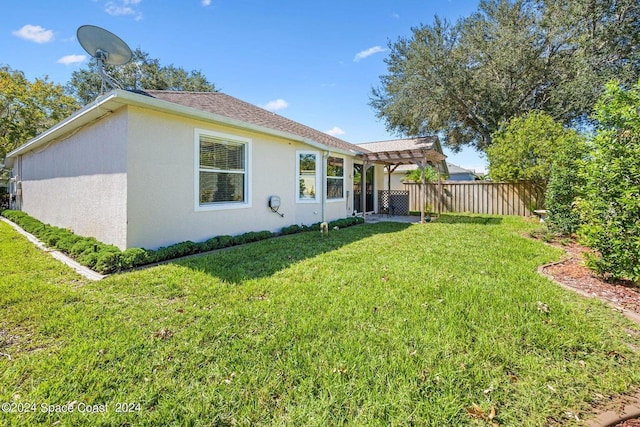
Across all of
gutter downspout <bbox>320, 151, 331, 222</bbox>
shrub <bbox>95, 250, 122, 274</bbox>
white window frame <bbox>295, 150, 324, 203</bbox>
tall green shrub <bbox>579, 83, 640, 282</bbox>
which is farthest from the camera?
gutter downspout <bbox>320, 151, 331, 222</bbox>

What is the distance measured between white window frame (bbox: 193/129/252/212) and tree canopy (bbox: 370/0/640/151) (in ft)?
38.7

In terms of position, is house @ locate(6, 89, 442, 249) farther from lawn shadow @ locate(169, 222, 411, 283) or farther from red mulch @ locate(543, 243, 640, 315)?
red mulch @ locate(543, 243, 640, 315)

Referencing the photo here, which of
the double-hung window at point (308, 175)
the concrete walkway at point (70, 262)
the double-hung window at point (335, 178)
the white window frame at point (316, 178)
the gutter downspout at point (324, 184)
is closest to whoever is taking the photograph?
the concrete walkway at point (70, 262)

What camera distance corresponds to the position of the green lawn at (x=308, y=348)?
6.47ft

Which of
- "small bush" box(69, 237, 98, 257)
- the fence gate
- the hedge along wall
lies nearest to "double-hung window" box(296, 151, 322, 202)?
the hedge along wall

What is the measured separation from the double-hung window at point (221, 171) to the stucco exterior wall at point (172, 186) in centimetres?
13

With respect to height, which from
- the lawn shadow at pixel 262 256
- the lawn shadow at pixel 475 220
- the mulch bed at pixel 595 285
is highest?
the lawn shadow at pixel 475 220

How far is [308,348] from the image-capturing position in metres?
2.62

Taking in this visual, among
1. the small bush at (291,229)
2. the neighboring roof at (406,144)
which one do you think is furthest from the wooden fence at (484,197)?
the small bush at (291,229)

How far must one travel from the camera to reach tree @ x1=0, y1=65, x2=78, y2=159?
1927 centimetres

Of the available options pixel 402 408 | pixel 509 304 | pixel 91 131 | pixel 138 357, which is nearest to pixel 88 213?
pixel 91 131

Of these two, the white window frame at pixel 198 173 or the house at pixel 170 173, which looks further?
the white window frame at pixel 198 173

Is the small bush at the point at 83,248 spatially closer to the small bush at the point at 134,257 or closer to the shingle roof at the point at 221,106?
the small bush at the point at 134,257

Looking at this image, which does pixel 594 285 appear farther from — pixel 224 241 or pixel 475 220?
pixel 475 220
